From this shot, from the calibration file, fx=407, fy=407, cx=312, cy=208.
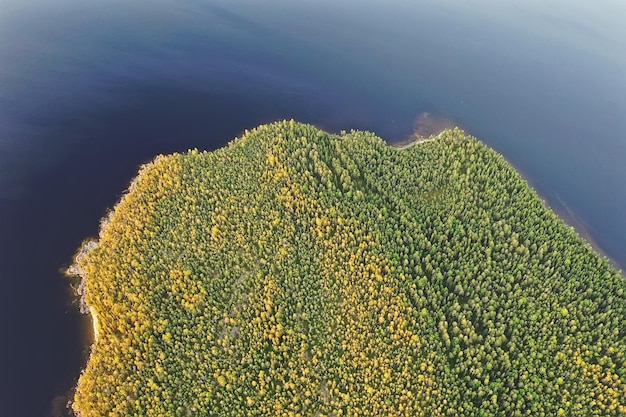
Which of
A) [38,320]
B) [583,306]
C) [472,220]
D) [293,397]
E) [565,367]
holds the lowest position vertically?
[38,320]

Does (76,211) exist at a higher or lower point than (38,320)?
higher

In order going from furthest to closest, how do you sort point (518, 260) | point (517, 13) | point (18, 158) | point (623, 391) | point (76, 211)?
1. point (517, 13)
2. point (18, 158)
3. point (76, 211)
4. point (518, 260)
5. point (623, 391)

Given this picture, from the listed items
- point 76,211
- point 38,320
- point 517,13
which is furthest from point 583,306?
point 517,13

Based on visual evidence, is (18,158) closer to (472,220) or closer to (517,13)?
(472,220)

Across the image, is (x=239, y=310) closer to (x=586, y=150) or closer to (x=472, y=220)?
(x=472, y=220)

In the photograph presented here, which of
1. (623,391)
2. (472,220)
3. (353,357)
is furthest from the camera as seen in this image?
(472,220)

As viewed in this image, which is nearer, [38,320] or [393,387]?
[393,387]
